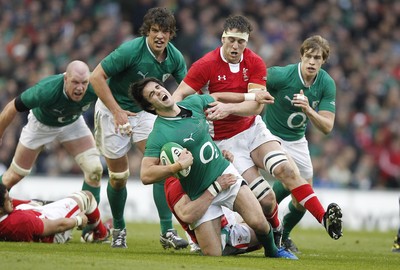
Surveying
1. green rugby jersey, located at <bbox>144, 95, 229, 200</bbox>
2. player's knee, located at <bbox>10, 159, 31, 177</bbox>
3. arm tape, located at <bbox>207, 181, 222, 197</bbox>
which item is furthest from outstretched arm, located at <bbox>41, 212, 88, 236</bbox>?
arm tape, located at <bbox>207, 181, 222, 197</bbox>

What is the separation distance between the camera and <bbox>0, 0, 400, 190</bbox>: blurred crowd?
20.9m

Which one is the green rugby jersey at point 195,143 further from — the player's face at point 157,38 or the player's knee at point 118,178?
the player's knee at point 118,178

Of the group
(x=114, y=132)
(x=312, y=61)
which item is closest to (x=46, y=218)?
(x=114, y=132)

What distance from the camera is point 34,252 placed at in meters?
10.7

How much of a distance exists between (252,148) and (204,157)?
4.38 ft

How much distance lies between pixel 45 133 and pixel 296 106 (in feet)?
11.8

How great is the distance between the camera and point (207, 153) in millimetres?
10758

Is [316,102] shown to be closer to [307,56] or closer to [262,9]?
[307,56]

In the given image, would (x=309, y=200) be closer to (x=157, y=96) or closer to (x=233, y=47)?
(x=233, y=47)

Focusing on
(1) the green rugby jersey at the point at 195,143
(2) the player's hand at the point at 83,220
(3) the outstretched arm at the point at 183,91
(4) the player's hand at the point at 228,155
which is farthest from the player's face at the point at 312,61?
(2) the player's hand at the point at 83,220

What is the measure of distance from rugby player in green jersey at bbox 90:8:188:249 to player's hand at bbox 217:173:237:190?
66.8 inches

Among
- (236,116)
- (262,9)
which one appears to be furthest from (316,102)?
(262,9)

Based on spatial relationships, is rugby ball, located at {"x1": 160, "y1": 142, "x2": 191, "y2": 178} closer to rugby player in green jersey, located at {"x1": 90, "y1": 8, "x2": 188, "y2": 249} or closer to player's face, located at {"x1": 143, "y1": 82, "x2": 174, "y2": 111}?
player's face, located at {"x1": 143, "y1": 82, "x2": 174, "y2": 111}

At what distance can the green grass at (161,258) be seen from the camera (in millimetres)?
9445
